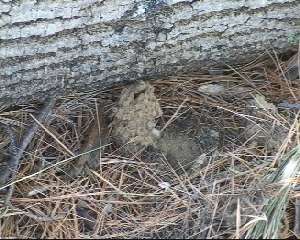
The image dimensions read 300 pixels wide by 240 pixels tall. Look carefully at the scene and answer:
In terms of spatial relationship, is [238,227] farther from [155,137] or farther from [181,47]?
[181,47]

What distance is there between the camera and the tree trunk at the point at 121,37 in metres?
1.85

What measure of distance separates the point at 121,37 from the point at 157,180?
0.52m

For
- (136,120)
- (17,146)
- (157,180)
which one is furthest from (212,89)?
(17,146)

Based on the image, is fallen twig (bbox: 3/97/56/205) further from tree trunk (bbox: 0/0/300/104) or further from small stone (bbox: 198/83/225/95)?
small stone (bbox: 198/83/225/95)

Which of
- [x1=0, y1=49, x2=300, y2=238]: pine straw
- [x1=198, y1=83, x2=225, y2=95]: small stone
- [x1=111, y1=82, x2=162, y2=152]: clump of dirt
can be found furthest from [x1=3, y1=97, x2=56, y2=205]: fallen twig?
[x1=198, y1=83, x2=225, y2=95]: small stone

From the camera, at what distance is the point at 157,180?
188 centimetres

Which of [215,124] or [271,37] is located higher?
[271,37]

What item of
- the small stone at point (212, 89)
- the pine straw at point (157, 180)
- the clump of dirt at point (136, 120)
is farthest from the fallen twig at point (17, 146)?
the small stone at point (212, 89)

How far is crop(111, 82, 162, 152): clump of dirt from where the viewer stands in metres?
1.99

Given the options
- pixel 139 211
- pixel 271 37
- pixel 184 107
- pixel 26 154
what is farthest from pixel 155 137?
pixel 271 37

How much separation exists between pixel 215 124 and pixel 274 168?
0.33 meters

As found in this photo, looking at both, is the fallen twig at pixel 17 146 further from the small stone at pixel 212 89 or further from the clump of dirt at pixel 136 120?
the small stone at pixel 212 89

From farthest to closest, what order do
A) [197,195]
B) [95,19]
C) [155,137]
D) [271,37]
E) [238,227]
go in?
[271,37] → [155,137] → [95,19] → [197,195] → [238,227]

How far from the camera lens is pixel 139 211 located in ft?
5.86
